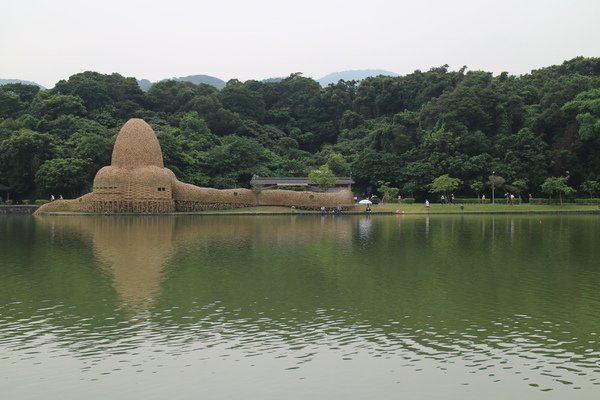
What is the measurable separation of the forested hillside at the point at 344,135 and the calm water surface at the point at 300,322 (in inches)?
1392

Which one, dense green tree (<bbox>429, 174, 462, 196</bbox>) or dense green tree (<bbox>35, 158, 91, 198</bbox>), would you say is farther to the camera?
dense green tree (<bbox>429, 174, 462, 196</bbox>)

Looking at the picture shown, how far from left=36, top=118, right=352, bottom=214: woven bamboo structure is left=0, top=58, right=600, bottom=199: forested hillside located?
20.9 feet

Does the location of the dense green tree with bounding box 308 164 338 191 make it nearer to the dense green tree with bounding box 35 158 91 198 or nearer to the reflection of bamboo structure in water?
the reflection of bamboo structure in water

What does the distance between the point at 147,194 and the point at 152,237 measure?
68.6 ft

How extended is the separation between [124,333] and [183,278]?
6.41 m

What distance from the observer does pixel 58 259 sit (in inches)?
925

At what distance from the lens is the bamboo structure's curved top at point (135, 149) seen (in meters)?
52.7

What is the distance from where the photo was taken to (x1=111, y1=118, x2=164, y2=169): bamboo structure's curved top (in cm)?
5266

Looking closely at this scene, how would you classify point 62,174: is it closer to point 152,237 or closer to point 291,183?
point 291,183

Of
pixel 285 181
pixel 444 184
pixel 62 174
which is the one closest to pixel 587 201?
pixel 444 184

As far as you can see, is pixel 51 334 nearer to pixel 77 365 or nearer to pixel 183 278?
pixel 77 365

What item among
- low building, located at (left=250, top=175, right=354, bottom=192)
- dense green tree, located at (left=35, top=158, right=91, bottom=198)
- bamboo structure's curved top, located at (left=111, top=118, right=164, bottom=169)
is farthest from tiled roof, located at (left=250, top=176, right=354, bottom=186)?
dense green tree, located at (left=35, top=158, right=91, bottom=198)

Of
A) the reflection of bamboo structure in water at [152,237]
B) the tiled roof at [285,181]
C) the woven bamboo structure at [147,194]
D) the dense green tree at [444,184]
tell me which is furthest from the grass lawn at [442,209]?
the tiled roof at [285,181]

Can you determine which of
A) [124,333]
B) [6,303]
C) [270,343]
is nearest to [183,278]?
[6,303]
